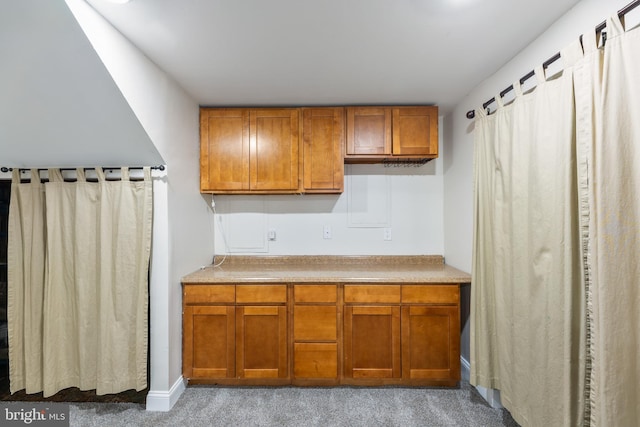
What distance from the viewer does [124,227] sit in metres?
1.94

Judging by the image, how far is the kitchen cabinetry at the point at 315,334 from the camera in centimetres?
215

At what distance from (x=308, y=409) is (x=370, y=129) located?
2211mm

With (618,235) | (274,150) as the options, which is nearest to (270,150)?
(274,150)

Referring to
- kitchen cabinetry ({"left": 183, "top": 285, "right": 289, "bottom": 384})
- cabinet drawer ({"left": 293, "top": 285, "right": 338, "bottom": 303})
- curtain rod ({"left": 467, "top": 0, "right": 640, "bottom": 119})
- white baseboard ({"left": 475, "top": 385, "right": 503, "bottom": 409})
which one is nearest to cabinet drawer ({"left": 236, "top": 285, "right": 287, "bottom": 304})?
kitchen cabinetry ({"left": 183, "top": 285, "right": 289, "bottom": 384})

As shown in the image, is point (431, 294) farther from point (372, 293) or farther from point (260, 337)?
point (260, 337)

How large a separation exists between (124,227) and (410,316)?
7.07ft

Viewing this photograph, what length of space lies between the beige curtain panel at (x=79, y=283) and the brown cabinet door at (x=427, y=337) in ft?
6.14

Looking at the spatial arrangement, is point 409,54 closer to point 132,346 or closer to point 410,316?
point 410,316

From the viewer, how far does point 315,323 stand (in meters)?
2.17

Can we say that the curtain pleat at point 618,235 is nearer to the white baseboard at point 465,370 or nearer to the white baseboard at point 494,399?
the white baseboard at point 494,399

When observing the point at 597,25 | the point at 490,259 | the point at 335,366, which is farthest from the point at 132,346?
the point at 597,25

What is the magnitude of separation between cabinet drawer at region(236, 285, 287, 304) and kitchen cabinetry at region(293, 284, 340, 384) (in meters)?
0.10

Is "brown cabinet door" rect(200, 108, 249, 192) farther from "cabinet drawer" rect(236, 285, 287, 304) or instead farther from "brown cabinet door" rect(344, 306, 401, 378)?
"brown cabinet door" rect(344, 306, 401, 378)

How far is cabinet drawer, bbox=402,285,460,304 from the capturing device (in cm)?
215
